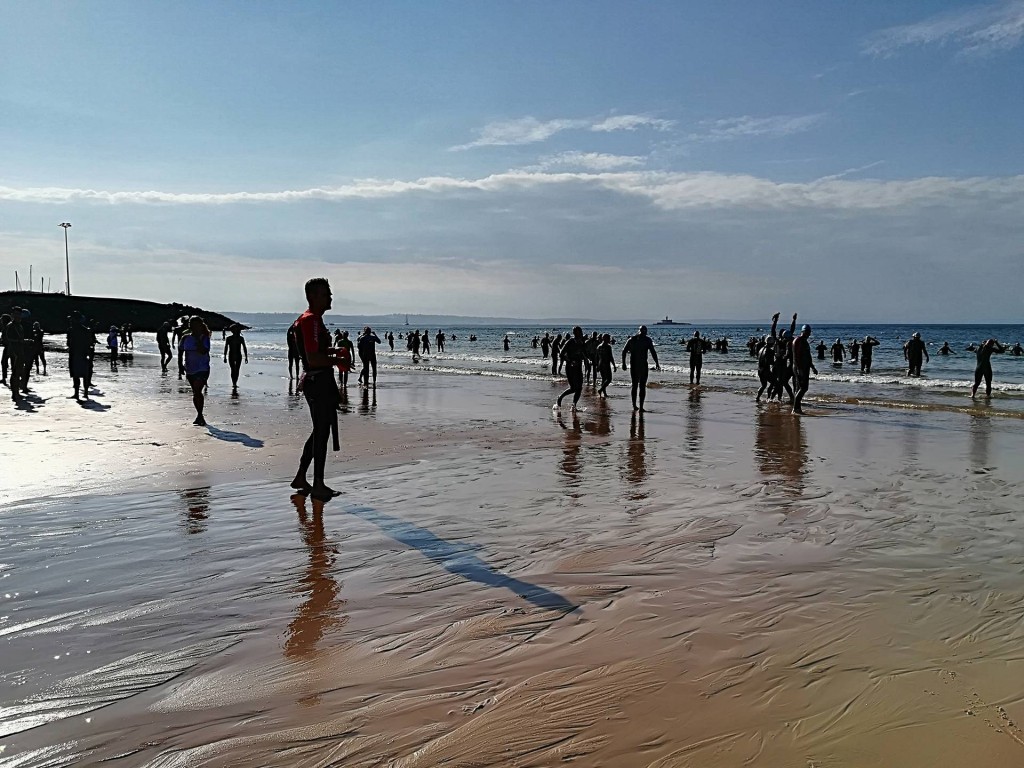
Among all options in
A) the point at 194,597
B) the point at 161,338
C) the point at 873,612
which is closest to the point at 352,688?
the point at 194,597

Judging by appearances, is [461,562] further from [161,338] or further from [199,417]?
[161,338]

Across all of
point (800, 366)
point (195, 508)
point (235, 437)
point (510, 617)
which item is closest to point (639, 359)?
point (800, 366)

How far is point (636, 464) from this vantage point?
11.0 metres

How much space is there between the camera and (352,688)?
3814 mm

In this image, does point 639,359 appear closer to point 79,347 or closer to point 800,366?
point 800,366

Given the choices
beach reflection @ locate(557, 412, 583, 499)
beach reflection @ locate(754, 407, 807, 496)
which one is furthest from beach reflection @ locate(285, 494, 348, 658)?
beach reflection @ locate(754, 407, 807, 496)

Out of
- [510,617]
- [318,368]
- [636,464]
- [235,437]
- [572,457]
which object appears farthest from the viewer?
[235,437]

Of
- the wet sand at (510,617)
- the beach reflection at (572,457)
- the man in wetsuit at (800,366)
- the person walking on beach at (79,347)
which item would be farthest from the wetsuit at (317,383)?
the man in wetsuit at (800,366)

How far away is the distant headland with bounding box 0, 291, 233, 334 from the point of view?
74675 millimetres

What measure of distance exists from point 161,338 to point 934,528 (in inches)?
1107

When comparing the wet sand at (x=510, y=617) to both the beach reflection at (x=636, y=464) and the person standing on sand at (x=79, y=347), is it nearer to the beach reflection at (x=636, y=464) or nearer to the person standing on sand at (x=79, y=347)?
the beach reflection at (x=636, y=464)

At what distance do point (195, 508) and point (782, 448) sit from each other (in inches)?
364

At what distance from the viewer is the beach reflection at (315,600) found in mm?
4395

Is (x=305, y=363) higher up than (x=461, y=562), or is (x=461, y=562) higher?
(x=305, y=363)
